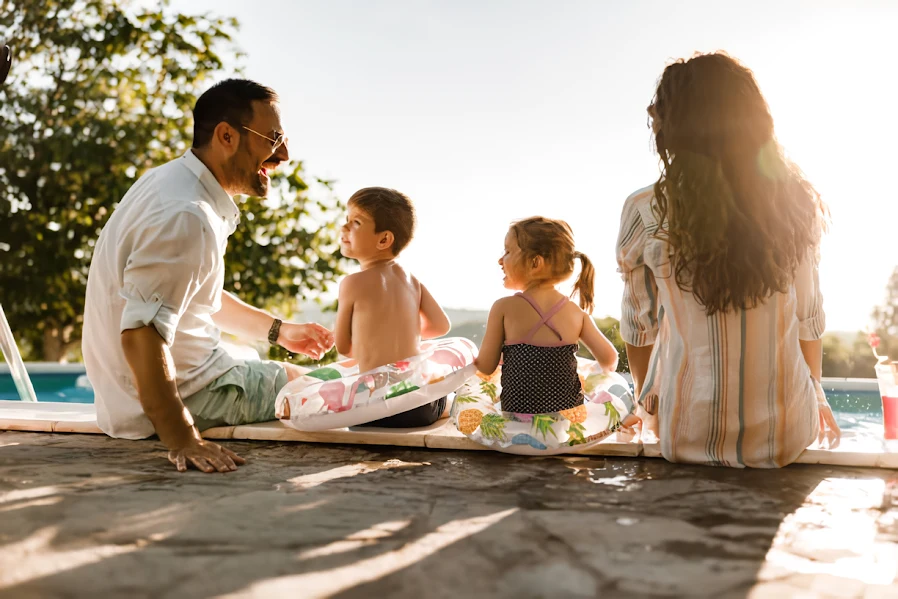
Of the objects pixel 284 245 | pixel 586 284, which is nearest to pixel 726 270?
pixel 586 284

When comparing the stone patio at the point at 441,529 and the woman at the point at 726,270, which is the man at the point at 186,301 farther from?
the woman at the point at 726,270

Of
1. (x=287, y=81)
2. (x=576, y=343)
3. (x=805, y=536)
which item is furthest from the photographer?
(x=287, y=81)

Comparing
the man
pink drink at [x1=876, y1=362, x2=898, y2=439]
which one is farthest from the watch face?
pink drink at [x1=876, y1=362, x2=898, y2=439]

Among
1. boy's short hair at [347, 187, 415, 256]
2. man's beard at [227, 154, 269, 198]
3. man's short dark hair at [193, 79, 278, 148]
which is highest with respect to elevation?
man's short dark hair at [193, 79, 278, 148]

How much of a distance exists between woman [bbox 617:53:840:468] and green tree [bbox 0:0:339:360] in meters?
5.12

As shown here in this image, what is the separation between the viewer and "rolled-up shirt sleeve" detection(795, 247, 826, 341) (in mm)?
2201

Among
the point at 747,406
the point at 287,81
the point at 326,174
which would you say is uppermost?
the point at 287,81

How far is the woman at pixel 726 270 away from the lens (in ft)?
6.84

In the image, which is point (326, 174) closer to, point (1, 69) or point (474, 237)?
point (1, 69)

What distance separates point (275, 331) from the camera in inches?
118

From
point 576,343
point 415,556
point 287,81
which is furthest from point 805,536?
point 287,81

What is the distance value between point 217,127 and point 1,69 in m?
0.99

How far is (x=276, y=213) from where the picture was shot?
7.06 meters

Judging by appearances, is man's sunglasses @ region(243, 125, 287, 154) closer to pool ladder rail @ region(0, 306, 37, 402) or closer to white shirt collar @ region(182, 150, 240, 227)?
white shirt collar @ region(182, 150, 240, 227)
